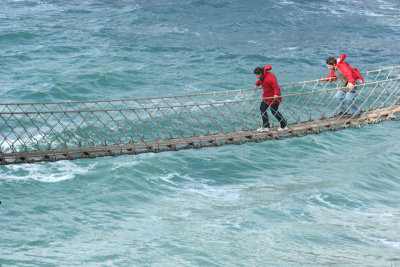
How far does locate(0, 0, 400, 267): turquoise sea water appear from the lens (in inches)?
535

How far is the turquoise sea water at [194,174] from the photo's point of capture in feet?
44.6

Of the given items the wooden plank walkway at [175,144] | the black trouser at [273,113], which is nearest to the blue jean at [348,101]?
the wooden plank walkway at [175,144]

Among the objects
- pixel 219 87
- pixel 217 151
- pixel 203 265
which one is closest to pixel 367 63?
pixel 219 87

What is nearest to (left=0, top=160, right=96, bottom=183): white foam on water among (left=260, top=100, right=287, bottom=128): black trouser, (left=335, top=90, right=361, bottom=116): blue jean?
(left=260, top=100, right=287, bottom=128): black trouser

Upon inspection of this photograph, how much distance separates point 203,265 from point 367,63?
17.5m

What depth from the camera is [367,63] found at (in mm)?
27188

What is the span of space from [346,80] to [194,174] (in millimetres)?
5380

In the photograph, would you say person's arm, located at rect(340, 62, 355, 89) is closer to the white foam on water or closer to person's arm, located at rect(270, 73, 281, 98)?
person's arm, located at rect(270, 73, 281, 98)

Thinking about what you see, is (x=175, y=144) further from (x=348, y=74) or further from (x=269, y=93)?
(x=348, y=74)

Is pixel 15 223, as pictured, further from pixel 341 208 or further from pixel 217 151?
pixel 341 208

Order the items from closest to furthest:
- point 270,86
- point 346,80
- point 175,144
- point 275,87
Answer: point 175,144 → point 275,87 → point 270,86 → point 346,80

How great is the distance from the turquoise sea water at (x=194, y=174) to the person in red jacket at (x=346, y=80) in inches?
109

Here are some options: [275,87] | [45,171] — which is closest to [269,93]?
[275,87]

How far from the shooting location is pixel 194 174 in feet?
56.9
